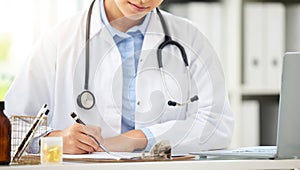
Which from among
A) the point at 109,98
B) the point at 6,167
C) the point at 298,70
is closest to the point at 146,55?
the point at 109,98

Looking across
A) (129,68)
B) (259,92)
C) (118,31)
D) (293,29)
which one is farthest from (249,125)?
(129,68)

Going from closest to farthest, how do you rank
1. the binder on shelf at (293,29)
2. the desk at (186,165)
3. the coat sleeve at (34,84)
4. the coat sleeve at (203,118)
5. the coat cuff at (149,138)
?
the desk at (186,165)
the coat cuff at (149,138)
the coat sleeve at (203,118)
the coat sleeve at (34,84)
the binder on shelf at (293,29)

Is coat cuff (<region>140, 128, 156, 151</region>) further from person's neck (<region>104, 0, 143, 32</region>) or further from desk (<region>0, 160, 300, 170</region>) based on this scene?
person's neck (<region>104, 0, 143, 32</region>)

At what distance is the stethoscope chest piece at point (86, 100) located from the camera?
1485 mm

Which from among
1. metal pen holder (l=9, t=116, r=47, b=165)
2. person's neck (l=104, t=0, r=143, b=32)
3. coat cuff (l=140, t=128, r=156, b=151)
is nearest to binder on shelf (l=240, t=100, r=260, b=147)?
person's neck (l=104, t=0, r=143, b=32)

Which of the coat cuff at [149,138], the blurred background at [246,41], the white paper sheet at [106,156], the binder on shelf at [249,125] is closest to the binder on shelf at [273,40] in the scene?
the blurred background at [246,41]

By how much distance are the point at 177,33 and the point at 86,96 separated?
55cm

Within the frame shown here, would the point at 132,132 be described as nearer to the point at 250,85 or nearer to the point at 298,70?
the point at 298,70

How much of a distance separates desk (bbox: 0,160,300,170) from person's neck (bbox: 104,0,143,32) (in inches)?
21.5

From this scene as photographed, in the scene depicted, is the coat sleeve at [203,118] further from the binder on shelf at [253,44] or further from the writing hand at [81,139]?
the binder on shelf at [253,44]

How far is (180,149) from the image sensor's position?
1557 millimetres

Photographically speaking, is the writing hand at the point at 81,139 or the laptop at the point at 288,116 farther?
the writing hand at the point at 81,139

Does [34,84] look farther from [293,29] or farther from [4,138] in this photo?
[293,29]

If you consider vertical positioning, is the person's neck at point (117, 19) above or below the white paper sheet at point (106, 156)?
above
